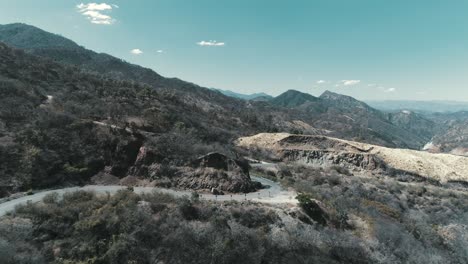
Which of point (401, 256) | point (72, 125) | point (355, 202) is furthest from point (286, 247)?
point (72, 125)

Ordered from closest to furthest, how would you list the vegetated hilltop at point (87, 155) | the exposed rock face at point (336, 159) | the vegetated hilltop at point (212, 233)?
the vegetated hilltop at point (212, 233)
the vegetated hilltop at point (87, 155)
the exposed rock face at point (336, 159)

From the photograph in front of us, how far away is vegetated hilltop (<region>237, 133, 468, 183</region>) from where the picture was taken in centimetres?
5541

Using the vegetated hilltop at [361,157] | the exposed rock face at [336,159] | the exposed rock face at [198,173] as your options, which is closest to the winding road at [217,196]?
the exposed rock face at [198,173]

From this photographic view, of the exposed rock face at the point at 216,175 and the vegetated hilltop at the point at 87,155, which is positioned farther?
the exposed rock face at the point at 216,175

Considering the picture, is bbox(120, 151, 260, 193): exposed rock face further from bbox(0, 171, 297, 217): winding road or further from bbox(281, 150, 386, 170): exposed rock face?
bbox(281, 150, 386, 170): exposed rock face

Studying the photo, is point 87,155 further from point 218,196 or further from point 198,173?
point 218,196

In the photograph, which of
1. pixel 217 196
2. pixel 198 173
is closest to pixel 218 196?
pixel 217 196

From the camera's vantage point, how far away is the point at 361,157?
56719mm

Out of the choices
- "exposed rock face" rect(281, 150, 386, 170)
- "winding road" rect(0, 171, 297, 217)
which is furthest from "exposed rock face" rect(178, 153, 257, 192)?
"exposed rock face" rect(281, 150, 386, 170)

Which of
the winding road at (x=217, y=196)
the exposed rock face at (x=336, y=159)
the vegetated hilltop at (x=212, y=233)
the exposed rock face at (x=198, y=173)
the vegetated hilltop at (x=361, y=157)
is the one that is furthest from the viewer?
the exposed rock face at (x=336, y=159)

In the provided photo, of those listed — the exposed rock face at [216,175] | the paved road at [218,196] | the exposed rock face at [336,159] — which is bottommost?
the exposed rock face at [336,159]

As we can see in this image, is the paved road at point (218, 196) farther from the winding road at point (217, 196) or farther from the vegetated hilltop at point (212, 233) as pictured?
the vegetated hilltop at point (212, 233)

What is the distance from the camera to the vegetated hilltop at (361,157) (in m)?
55.4

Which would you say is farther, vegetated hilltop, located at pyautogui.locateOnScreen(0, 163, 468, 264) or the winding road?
the winding road
